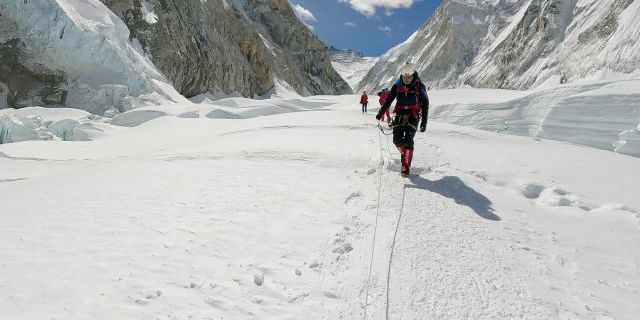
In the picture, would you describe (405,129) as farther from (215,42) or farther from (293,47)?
(293,47)

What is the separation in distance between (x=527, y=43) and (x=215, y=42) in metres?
65.4

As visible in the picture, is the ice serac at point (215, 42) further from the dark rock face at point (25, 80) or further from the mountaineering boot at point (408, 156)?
the mountaineering boot at point (408, 156)

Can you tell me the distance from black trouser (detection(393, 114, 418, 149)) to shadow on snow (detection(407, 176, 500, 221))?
587 millimetres

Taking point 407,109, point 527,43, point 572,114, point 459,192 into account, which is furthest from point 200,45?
point 527,43

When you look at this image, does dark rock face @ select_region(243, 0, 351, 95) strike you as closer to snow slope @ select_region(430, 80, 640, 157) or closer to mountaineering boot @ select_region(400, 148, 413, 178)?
snow slope @ select_region(430, 80, 640, 157)

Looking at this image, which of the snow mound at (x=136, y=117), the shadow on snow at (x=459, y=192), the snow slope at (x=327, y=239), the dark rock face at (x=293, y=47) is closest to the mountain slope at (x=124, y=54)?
the snow mound at (x=136, y=117)

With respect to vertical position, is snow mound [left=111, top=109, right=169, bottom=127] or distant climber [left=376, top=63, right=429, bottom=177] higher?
distant climber [left=376, top=63, right=429, bottom=177]

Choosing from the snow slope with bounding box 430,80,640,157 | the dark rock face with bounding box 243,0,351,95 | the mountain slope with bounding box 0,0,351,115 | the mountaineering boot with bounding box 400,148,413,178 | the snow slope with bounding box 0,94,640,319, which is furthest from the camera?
the dark rock face with bounding box 243,0,351,95

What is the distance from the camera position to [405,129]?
23.8 feet

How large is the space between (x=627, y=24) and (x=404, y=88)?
64.0 metres

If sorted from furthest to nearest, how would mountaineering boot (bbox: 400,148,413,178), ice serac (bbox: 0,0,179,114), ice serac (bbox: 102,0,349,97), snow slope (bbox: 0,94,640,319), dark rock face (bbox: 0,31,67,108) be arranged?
ice serac (bbox: 102,0,349,97) → dark rock face (bbox: 0,31,67,108) → ice serac (bbox: 0,0,179,114) → mountaineering boot (bbox: 400,148,413,178) → snow slope (bbox: 0,94,640,319)

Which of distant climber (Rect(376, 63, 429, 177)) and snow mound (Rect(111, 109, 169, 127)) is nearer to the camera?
distant climber (Rect(376, 63, 429, 177))

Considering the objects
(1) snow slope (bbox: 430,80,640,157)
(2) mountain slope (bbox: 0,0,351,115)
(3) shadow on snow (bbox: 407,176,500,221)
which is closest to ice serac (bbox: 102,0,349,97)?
(2) mountain slope (bbox: 0,0,351,115)

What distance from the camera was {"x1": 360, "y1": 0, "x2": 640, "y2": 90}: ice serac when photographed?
57156mm
